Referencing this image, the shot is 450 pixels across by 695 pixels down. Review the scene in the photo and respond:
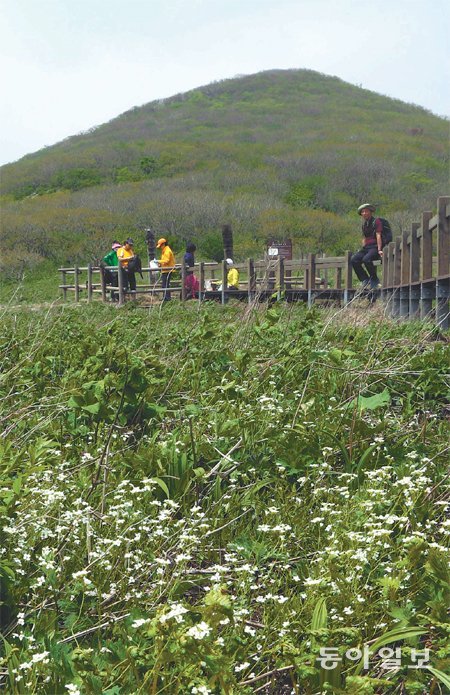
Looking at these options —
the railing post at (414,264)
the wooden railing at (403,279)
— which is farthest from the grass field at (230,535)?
the railing post at (414,264)

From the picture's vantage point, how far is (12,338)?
699 centimetres

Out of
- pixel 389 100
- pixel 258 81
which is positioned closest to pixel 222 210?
pixel 389 100

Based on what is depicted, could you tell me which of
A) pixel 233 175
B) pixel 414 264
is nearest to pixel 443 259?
pixel 414 264

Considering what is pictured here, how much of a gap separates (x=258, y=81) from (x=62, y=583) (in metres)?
118

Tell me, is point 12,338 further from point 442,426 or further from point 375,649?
point 375,649

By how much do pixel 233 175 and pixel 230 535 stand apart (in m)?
59.0

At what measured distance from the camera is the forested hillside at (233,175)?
4456cm

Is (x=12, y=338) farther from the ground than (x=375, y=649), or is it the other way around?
(x=12, y=338)

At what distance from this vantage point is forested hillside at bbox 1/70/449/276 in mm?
44562

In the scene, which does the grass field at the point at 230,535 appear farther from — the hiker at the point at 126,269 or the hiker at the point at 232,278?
the hiker at the point at 126,269

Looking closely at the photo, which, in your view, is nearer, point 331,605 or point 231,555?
point 331,605

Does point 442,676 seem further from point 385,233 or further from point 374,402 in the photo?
point 385,233

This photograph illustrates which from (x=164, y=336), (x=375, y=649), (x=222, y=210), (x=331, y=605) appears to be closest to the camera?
(x=375, y=649)

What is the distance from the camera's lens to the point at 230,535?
10.9ft
